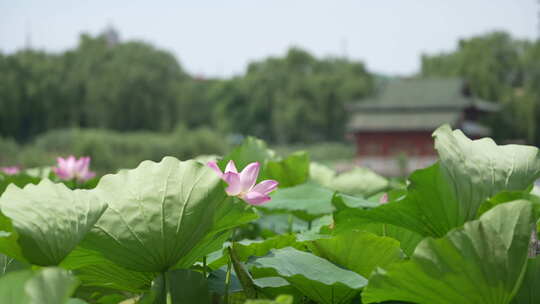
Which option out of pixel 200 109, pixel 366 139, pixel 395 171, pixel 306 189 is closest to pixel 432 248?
pixel 306 189

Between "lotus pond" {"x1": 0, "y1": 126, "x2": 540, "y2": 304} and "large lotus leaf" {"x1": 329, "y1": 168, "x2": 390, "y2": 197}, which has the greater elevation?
"lotus pond" {"x1": 0, "y1": 126, "x2": 540, "y2": 304}

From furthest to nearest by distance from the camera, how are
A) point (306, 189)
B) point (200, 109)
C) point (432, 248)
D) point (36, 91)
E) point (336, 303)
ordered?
1. point (200, 109)
2. point (36, 91)
3. point (306, 189)
4. point (336, 303)
5. point (432, 248)

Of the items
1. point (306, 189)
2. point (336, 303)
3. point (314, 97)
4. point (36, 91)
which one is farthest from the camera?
point (314, 97)

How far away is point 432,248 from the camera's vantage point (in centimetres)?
73

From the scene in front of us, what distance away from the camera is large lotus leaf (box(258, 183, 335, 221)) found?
4.79ft

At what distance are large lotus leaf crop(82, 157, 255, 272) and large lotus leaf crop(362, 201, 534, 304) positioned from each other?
0.73 feet

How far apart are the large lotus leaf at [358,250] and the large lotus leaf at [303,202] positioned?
472 mm

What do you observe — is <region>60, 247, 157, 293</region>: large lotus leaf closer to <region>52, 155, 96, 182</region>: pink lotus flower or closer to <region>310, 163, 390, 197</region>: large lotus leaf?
<region>310, 163, 390, 197</region>: large lotus leaf

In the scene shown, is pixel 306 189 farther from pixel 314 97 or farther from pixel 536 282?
pixel 314 97

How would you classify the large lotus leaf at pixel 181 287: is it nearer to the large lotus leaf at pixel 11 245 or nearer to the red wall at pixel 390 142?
the large lotus leaf at pixel 11 245

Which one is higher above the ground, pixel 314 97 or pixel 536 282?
pixel 536 282

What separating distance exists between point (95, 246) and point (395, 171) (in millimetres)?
31716

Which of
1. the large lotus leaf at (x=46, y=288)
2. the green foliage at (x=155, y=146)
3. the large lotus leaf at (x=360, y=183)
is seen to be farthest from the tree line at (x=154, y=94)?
the large lotus leaf at (x=46, y=288)

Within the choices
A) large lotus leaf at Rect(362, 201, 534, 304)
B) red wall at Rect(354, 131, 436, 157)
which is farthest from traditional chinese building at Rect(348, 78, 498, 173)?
large lotus leaf at Rect(362, 201, 534, 304)
